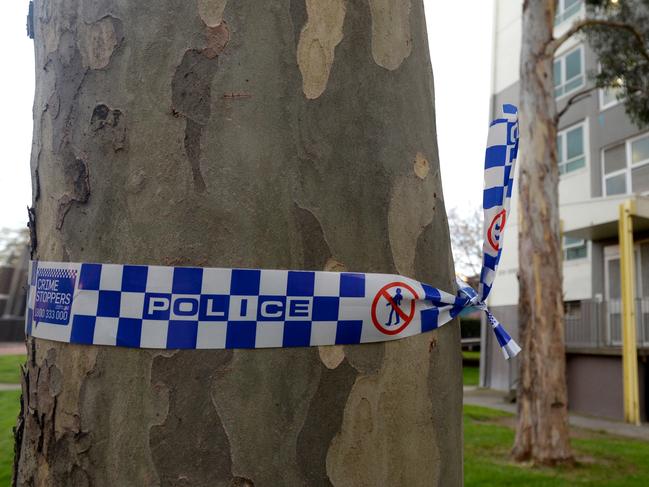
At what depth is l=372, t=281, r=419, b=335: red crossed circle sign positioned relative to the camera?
121 cm

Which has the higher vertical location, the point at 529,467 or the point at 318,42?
the point at 318,42

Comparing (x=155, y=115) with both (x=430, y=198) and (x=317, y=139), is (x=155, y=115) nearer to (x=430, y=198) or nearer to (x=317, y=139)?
(x=317, y=139)

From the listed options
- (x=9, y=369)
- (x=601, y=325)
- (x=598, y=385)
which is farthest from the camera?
(x=9, y=369)

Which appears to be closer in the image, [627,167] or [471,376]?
[627,167]

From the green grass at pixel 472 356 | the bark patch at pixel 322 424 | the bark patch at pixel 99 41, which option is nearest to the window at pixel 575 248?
the green grass at pixel 472 356

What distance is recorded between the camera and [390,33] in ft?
4.39

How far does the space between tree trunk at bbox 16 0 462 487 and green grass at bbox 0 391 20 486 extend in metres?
4.20

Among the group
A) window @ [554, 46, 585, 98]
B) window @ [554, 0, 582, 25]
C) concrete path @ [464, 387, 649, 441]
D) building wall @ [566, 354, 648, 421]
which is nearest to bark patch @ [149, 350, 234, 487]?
concrete path @ [464, 387, 649, 441]

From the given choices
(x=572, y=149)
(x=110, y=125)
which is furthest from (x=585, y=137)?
(x=110, y=125)

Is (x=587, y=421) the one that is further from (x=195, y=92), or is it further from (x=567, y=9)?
(x=195, y=92)

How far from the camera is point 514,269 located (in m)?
20.5

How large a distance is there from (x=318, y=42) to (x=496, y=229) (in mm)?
637

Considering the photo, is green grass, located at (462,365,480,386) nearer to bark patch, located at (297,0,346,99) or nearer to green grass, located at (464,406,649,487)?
green grass, located at (464,406,649,487)

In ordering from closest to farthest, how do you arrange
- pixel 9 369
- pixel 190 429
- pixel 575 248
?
1. pixel 190 429
2. pixel 9 369
3. pixel 575 248
